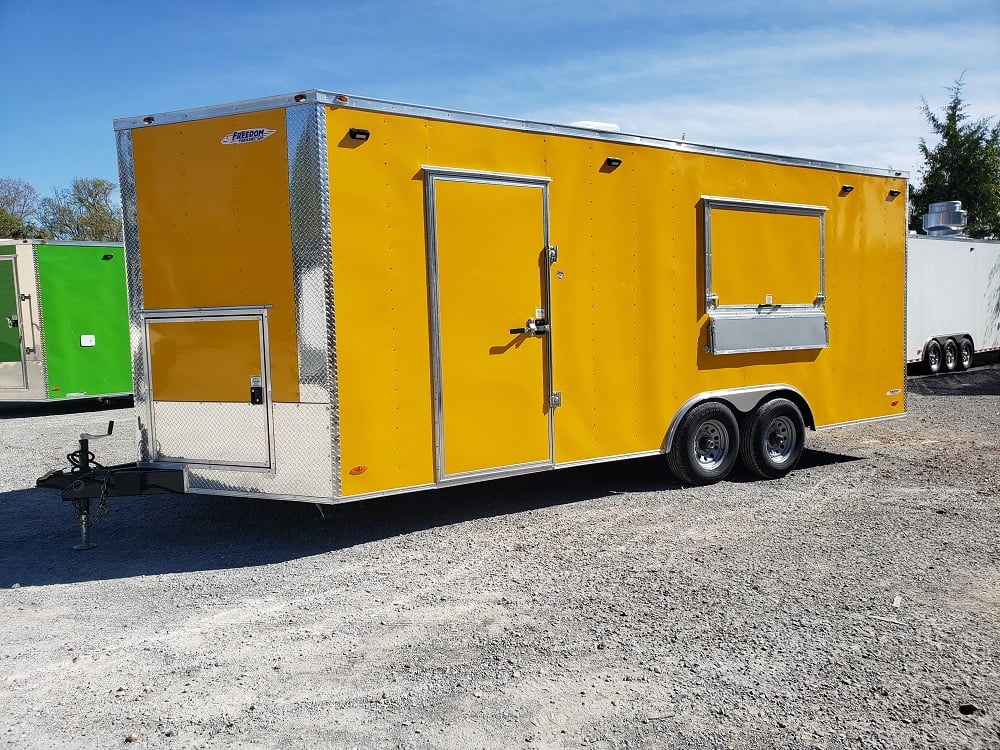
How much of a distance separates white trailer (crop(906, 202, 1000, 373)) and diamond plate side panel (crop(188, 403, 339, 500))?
1481 cm

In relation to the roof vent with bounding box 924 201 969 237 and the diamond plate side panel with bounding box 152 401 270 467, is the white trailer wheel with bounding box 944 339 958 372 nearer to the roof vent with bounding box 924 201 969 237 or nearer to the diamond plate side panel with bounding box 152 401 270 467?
the roof vent with bounding box 924 201 969 237

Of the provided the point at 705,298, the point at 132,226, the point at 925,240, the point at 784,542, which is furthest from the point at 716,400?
the point at 925,240

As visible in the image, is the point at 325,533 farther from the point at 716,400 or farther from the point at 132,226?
the point at 716,400

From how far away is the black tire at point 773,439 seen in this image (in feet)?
25.2

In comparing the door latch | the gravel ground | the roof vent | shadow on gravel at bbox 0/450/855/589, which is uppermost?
the roof vent

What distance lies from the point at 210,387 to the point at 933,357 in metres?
17.1

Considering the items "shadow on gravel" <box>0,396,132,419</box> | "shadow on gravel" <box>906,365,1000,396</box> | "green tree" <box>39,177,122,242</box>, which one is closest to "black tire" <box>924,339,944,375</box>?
"shadow on gravel" <box>906,365,1000,396</box>

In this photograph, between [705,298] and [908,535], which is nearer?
[908,535]

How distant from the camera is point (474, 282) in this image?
602 centimetres

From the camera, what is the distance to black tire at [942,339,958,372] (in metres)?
18.4

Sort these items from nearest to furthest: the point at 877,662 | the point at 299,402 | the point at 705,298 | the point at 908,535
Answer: the point at 877,662, the point at 299,402, the point at 908,535, the point at 705,298

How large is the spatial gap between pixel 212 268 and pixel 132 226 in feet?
2.47

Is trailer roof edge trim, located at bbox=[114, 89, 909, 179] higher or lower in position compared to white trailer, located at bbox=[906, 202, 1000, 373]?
higher

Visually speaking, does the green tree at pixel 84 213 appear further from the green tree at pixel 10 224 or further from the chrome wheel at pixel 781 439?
the chrome wheel at pixel 781 439
